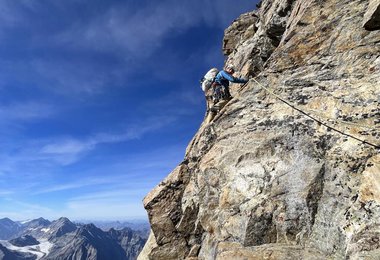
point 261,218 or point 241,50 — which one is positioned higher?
point 241,50

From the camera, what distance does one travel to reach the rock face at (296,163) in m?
13.2

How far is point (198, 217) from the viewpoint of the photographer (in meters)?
20.1

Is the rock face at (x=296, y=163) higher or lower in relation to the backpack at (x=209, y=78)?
lower

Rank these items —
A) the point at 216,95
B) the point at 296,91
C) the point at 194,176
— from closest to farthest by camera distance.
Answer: the point at 296,91 → the point at 194,176 → the point at 216,95

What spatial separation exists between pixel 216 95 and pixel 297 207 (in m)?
11.8

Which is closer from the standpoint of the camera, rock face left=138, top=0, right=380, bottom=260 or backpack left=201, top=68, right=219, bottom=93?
rock face left=138, top=0, right=380, bottom=260

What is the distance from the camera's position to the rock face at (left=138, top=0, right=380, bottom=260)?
521 inches

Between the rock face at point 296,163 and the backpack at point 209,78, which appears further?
the backpack at point 209,78

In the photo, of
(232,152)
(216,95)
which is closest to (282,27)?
(216,95)

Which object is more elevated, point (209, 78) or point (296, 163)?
point (209, 78)

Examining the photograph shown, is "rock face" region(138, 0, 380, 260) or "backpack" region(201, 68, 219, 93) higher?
"backpack" region(201, 68, 219, 93)

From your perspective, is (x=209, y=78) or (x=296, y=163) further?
(x=209, y=78)

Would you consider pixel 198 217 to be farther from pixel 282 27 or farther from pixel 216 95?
pixel 282 27

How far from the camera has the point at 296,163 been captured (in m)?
15.5
